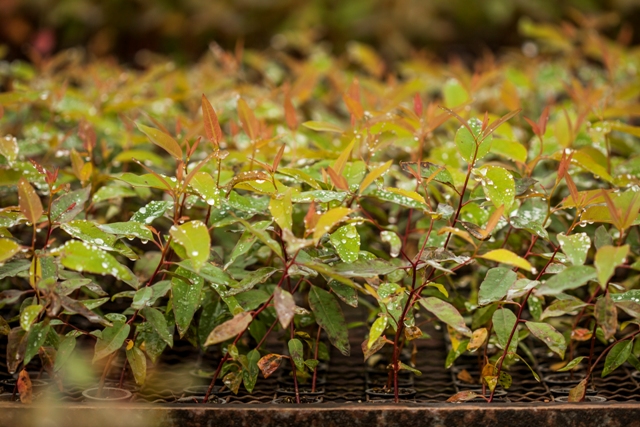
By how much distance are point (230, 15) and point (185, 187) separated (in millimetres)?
3765

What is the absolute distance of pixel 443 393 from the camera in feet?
3.84

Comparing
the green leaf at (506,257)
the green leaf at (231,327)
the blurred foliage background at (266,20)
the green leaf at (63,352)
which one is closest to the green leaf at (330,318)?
the green leaf at (231,327)

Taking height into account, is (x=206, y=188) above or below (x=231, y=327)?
above

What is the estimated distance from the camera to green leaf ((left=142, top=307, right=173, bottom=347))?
101cm

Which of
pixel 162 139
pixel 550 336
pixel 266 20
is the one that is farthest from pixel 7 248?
pixel 266 20

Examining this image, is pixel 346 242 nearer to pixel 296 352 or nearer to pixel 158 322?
pixel 296 352

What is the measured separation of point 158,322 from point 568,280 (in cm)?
62

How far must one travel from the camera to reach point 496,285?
992 mm

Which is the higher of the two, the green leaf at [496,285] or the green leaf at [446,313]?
the green leaf at [496,285]

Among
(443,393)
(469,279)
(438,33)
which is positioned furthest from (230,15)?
(443,393)

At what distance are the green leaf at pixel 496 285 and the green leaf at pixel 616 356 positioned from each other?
0.22 meters

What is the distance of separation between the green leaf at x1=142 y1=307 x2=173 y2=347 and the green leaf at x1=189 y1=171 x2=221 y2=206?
0.20 meters

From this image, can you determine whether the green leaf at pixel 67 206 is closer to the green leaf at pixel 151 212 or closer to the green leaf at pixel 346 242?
the green leaf at pixel 151 212

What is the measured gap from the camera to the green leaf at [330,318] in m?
1.05
